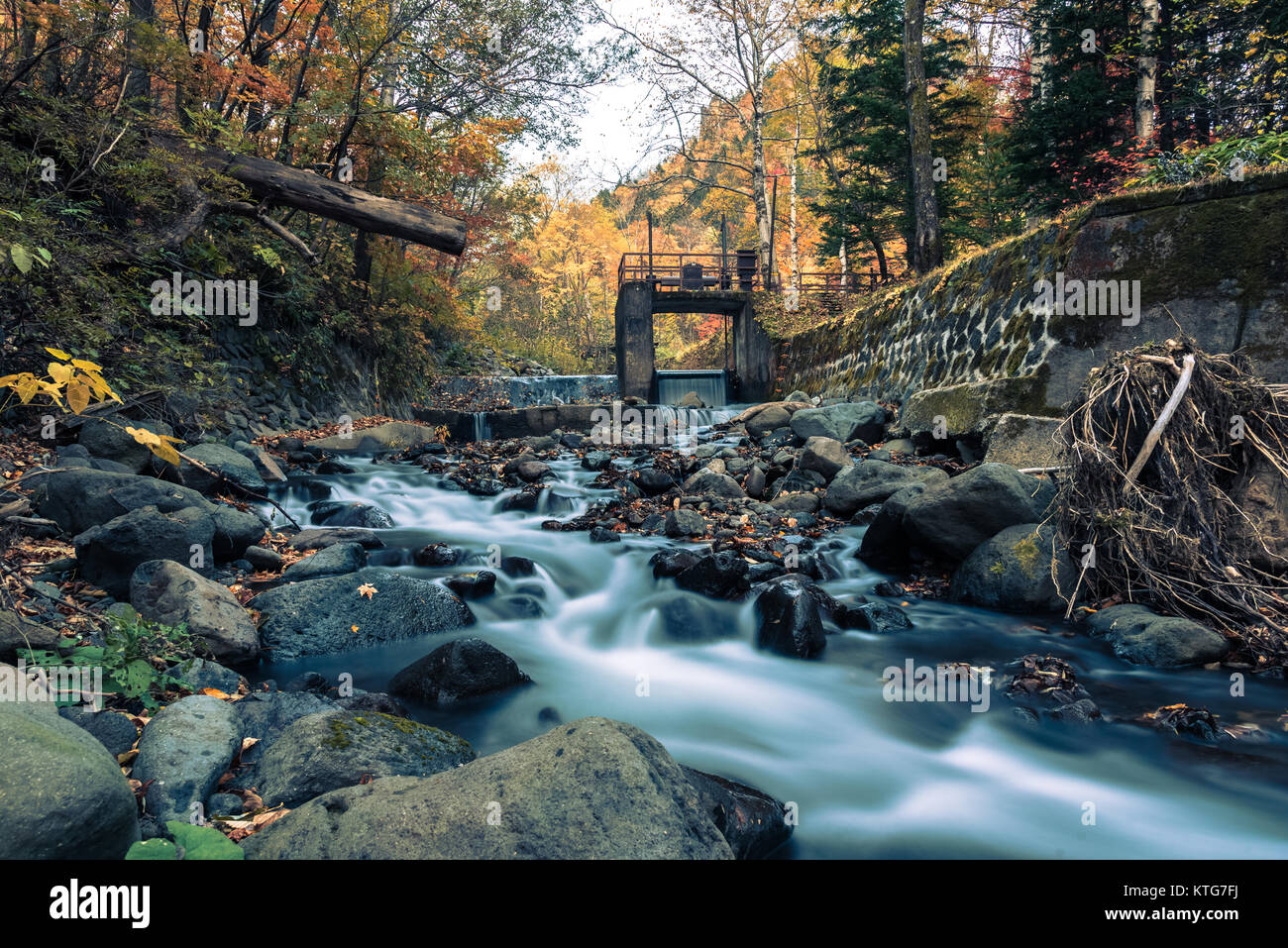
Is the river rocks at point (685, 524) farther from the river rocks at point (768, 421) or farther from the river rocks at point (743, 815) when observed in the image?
the river rocks at point (768, 421)

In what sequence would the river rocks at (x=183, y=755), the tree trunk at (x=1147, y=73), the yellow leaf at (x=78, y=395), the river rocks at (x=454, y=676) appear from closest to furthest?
the yellow leaf at (x=78, y=395) < the river rocks at (x=183, y=755) < the river rocks at (x=454, y=676) < the tree trunk at (x=1147, y=73)

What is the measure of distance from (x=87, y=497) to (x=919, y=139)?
48.7 feet

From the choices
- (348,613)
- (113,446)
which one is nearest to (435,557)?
(348,613)

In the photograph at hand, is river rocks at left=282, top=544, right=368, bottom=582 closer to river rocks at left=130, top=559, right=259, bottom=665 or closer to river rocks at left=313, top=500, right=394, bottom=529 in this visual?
river rocks at left=130, top=559, right=259, bottom=665

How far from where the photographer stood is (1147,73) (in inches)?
444

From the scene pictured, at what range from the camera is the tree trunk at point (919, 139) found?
12.8 metres

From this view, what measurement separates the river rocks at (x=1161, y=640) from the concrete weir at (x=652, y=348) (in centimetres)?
1688

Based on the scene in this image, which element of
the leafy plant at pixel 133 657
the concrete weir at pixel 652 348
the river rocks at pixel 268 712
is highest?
the concrete weir at pixel 652 348

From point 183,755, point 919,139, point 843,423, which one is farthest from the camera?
point 919,139

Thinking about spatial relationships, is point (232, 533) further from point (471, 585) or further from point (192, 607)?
point (471, 585)

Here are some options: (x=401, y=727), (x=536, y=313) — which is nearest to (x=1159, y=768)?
(x=401, y=727)

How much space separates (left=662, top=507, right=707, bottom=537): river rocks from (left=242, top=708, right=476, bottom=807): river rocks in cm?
471

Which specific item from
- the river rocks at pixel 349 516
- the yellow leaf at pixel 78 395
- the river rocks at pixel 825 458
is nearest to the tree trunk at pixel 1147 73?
the river rocks at pixel 825 458

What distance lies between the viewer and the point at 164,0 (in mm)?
13062
